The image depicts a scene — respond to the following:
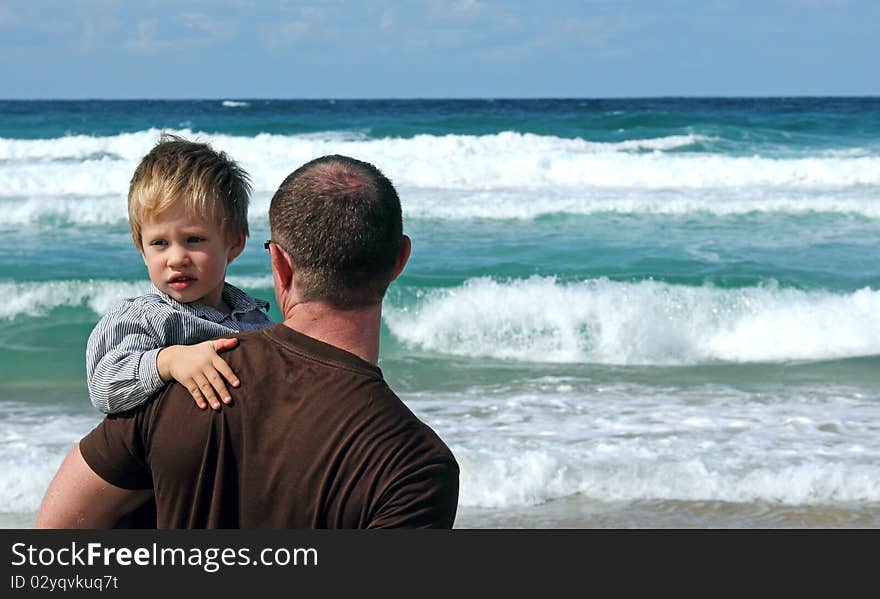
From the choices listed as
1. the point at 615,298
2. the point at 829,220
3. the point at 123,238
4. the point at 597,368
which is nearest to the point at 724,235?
the point at 829,220

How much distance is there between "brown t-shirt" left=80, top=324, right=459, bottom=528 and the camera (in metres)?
1.95

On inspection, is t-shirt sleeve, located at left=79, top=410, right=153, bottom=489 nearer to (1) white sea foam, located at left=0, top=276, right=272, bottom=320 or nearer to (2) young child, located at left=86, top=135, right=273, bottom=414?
(2) young child, located at left=86, top=135, right=273, bottom=414

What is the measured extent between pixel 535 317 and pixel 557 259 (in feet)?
8.85

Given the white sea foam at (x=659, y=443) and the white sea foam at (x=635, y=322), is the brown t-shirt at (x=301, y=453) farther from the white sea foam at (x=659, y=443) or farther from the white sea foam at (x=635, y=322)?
the white sea foam at (x=635, y=322)

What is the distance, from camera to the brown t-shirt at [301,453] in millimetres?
1948

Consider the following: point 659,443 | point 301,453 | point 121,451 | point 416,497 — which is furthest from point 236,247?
point 659,443

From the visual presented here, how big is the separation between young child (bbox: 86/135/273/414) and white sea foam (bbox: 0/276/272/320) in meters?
8.49

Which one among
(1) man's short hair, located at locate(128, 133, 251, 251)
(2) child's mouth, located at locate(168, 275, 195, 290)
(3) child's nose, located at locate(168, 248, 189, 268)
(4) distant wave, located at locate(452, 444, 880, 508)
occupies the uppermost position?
(1) man's short hair, located at locate(128, 133, 251, 251)

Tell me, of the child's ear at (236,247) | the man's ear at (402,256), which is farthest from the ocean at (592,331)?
the man's ear at (402,256)

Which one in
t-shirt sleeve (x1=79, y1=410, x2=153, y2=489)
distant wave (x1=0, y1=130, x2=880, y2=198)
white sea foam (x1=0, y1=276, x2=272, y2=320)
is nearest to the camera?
t-shirt sleeve (x1=79, y1=410, x2=153, y2=489)

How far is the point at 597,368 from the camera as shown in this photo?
9.15 m

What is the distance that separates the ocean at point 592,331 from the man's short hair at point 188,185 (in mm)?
3152

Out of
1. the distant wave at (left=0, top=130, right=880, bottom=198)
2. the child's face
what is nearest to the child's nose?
the child's face

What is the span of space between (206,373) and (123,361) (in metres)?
0.37
